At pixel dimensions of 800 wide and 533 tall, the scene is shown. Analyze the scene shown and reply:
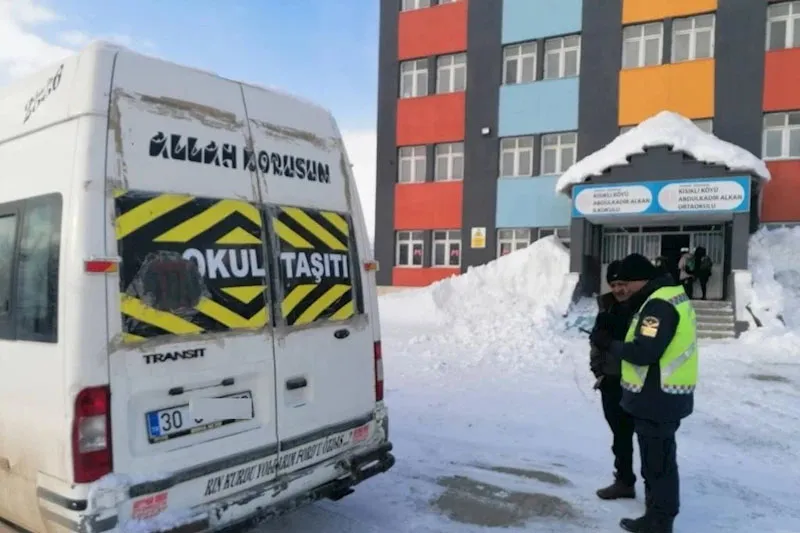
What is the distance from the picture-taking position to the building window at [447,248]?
76.8 feet

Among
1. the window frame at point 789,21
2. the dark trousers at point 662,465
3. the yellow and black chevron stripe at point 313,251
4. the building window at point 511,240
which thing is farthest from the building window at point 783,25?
the yellow and black chevron stripe at point 313,251

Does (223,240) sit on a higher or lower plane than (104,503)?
higher

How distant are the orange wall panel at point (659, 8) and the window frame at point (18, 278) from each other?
21.6 meters

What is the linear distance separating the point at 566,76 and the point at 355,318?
20.0 m

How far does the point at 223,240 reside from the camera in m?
3.25

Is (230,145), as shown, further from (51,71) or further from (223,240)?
(51,71)

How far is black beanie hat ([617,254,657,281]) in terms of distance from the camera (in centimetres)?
398

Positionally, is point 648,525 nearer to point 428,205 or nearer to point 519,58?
point 428,205

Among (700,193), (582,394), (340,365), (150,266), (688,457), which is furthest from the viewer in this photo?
(700,193)

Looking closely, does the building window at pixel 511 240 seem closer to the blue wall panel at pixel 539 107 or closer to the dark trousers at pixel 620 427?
the blue wall panel at pixel 539 107

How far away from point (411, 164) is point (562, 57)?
684 cm

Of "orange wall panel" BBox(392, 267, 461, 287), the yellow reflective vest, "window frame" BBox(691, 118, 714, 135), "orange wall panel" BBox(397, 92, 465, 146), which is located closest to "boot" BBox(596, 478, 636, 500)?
the yellow reflective vest

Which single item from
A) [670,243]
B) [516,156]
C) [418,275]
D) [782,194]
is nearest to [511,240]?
[516,156]

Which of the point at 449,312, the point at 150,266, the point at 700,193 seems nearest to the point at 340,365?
the point at 150,266
